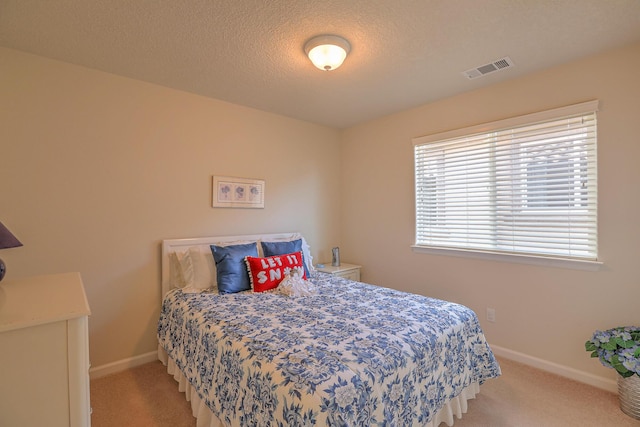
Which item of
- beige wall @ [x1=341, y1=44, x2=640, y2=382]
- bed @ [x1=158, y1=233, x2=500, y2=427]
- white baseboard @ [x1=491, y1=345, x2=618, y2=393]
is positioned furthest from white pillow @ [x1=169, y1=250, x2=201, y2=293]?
white baseboard @ [x1=491, y1=345, x2=618, y2=393]

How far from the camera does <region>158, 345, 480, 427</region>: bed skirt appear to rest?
165cm

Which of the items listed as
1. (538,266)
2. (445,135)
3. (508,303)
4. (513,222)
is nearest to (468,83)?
(445,135)

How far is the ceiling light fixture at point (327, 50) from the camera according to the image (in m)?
1.90

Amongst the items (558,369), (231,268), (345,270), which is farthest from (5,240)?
(558,369)

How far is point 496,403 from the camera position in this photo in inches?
78.2

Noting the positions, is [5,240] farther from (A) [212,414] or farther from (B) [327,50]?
(B) [327,50]

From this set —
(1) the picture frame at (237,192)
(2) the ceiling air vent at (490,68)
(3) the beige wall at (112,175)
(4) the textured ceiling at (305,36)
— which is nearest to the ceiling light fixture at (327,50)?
(4) the textured ceiling at (305,36)

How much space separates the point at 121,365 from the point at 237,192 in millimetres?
1807

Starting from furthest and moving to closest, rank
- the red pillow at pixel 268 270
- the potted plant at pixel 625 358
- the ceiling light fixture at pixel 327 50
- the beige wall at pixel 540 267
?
the red pillow at pixel 268 270
the beige wall at pixel 540 267
the ceiling light fixture at pixel 327 50
the potted plant at pixel 625 358

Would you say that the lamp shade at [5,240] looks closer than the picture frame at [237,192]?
Yes

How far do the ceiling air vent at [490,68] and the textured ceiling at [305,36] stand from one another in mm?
68

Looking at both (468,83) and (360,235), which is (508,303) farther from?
(468,83)

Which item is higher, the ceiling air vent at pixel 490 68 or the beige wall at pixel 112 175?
the ceiling air vent at pixel 490 68

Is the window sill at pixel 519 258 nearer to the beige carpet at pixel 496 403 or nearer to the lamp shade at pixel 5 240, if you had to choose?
the beige carpet at pixel 496 403
